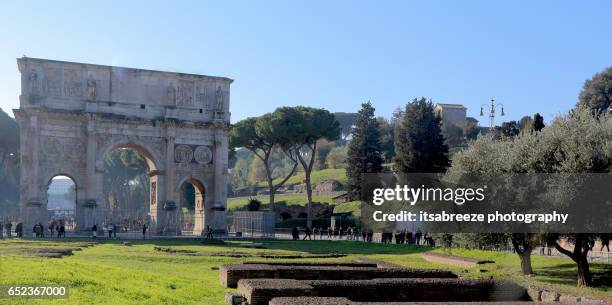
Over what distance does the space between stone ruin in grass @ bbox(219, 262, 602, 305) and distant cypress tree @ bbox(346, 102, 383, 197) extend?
48646 mm

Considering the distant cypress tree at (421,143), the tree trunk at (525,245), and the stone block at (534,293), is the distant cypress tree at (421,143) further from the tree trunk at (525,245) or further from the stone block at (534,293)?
the stone block at (534,293)

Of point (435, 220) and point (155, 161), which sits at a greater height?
point (155, 161)

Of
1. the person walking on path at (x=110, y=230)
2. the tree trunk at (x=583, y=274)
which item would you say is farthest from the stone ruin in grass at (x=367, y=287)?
the person walking on path at (x=110, y=230)

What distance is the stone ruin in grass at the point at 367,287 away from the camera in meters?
11.3

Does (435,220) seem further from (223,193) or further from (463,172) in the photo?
(223,193)

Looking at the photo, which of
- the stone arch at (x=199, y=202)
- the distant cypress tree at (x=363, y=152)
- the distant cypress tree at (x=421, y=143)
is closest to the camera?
the stone arch at (x=199, y=202)

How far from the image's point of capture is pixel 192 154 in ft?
157

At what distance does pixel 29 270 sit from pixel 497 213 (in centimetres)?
1180

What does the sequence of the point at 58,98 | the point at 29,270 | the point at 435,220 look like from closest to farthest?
the point at 29,270 < the point at 435,220 < the point at 58,98

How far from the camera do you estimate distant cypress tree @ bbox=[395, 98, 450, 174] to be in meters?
56.9

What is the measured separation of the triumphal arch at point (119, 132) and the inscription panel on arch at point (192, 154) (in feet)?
0.23

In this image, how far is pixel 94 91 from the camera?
44375 millimetres

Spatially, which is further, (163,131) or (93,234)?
(163,131)

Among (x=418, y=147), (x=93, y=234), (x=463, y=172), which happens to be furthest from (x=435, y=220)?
(x=418, y=147)
